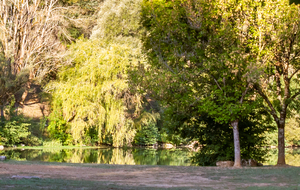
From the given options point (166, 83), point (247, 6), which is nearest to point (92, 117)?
point (166, 83)

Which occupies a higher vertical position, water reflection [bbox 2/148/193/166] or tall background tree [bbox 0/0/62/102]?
tall background tree [bbox 0/0/62/102]

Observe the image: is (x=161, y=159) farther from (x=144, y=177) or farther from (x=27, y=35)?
(x=27, y=35)

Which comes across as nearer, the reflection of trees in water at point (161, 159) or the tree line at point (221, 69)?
the tree line at point (221, 69)

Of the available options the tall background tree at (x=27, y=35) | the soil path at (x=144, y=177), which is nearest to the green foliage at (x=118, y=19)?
the tall background tree at (x=27, y=35)

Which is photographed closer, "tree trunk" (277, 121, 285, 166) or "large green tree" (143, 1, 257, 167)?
"large green tree" (143, 1, 257, 167)

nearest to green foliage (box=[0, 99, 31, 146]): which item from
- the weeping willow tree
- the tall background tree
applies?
the weeping willow tree

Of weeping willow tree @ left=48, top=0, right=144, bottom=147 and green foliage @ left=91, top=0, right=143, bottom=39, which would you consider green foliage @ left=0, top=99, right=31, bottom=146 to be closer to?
weeping willow tree @ left=48, top=0, right=144, bottom=147

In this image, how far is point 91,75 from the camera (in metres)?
27.5

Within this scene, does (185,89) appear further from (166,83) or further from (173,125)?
(173,125)

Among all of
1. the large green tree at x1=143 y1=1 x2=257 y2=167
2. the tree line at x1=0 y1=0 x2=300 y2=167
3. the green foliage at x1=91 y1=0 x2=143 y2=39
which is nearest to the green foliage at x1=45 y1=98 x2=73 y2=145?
the green foliage at x1=91 y1=0 x2=143 y2=39

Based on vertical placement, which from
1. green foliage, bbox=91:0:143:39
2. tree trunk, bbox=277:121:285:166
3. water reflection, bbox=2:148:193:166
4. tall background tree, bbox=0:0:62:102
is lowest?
water reflection, bbox=2:148:193:166

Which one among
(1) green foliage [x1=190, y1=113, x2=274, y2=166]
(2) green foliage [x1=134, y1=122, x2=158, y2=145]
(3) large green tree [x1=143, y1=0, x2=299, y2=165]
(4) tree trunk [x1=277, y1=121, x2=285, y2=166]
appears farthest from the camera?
(2) green foliage [x1=134, y1=122, x2=158, y2=145]

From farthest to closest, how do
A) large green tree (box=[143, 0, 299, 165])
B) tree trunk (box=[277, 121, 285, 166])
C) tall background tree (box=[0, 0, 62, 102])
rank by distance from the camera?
1. tall background tree (box=[0, 0, 62, 102])
2. tree trunk (box=[277, 121, 285, 166])
3. large green tree (box=[143, 0, 299, 165])

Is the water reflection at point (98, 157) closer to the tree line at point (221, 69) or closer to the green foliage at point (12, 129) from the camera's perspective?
the green foliage at point (12, 129)
